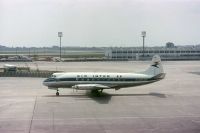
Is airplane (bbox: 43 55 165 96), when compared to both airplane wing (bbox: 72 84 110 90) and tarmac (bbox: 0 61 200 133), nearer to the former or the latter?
airplane wing (bbox: 72 84 110 90)

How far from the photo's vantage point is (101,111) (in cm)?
4228

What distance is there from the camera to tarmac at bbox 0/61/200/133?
34375 mm

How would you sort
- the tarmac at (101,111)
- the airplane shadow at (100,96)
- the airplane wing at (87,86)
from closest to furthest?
1. the tarmac at (101,111)
2. the airplane shadow at (100,96)
3. the airplane wing at (87,86)

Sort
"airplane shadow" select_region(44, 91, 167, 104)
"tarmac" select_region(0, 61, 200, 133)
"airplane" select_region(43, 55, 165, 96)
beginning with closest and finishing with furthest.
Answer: "tarmac" select_region(0, 61, 200, 133) < "airplane shadow" select_region(44, 91, 167, 104) < "airplane" select_region(43, 55, 165, 96)

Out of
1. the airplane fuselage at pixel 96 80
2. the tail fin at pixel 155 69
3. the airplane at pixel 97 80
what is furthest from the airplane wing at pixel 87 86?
the tail fin at pixel 155 69

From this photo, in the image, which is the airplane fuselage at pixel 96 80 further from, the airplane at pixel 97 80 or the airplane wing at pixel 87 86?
the airplane wing at pixel 87 86

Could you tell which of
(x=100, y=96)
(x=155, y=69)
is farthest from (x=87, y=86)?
(x=155, y=69)

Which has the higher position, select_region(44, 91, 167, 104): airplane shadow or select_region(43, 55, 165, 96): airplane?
select_region(43, 55, 165, 96): airplane

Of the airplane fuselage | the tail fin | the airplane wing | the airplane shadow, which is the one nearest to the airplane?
the airplane fuselage

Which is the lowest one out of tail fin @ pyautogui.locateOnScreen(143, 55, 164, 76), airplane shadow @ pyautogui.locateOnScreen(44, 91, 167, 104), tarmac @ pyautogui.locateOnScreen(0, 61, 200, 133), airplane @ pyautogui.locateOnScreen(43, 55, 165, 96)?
tarmac @ pyautogui.locateOnScreen(0, 61, 200, 133)

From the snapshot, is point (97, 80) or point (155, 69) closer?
point (97, 80)

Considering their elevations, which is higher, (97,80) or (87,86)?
(97,80)

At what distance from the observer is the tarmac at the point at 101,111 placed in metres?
34.4

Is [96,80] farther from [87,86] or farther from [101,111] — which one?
[101,111]
